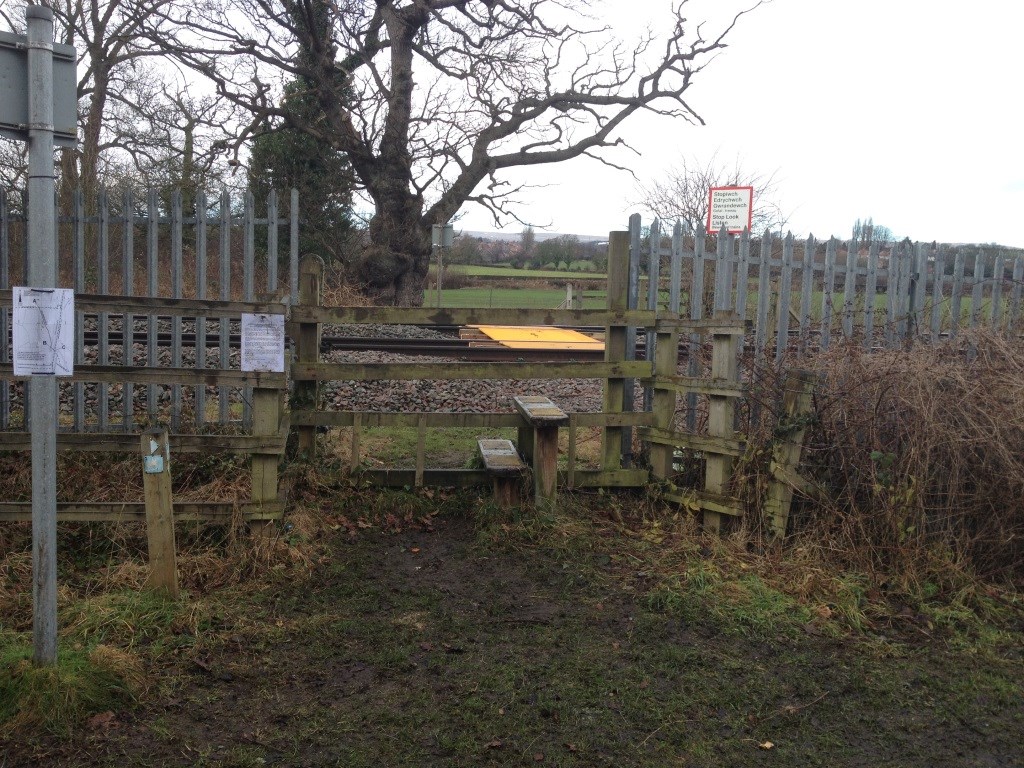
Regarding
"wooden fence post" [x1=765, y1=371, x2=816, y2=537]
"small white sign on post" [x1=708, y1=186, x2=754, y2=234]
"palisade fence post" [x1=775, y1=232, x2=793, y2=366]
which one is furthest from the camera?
"small white sign on post" [x1=708, y1=186, x2=754, y2=234]

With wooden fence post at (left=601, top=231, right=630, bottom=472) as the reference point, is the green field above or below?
above

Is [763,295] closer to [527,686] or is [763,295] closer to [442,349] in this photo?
[527,686]

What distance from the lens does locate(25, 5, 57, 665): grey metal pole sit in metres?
3.46

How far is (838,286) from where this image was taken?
9633 millimetres

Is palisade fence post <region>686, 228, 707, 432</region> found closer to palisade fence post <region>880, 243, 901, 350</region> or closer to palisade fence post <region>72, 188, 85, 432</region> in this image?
palisade fence post <region>880, 243, 901, 350</region>

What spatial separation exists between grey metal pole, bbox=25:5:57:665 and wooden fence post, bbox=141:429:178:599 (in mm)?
968

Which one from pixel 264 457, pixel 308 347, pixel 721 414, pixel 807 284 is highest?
pixel 807 284

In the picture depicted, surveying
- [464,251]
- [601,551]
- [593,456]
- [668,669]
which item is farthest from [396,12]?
[464,251]

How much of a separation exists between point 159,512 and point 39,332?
1.45m

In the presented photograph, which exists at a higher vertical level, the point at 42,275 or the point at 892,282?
the point at 892,282

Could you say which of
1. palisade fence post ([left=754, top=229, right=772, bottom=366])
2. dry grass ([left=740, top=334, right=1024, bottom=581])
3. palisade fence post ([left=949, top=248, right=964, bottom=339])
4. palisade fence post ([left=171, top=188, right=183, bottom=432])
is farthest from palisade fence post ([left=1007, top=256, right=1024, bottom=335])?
palisade fence post ([left=171, top=188, right=183, bottom=432])

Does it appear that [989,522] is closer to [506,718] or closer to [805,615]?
[805,615]

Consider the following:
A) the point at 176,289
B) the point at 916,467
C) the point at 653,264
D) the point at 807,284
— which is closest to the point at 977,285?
the point at 807,284

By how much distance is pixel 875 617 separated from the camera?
495cm
